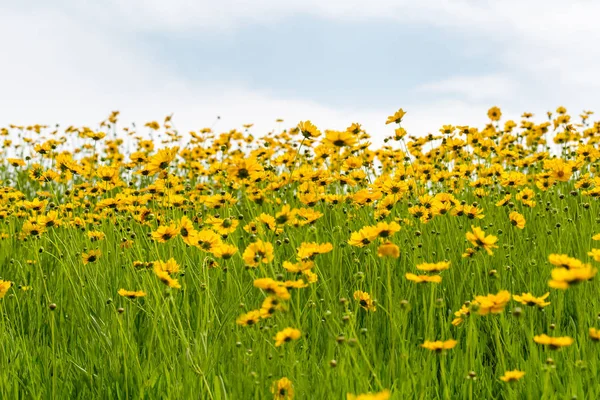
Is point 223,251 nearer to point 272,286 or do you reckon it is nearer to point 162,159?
point 272,286

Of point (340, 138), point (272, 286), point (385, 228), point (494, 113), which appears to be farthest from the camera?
point (494, 113)

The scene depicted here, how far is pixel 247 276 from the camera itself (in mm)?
3211

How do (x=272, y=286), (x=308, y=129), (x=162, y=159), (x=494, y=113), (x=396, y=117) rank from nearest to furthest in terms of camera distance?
1. (x=272, y=286)
2. (x=162, y=159)
3. (x=308, y=129)
4. (x=396, y=117)
5. (x=494, y=113)

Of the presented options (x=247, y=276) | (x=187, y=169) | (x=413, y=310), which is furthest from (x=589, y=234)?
(x=187, y=169)

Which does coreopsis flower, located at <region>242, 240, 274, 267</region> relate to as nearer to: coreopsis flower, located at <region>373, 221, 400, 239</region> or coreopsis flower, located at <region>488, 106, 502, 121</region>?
coreopsis flower, located at <region>373, 221, 400, 239</region>

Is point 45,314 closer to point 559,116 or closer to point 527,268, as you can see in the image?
point 527,268

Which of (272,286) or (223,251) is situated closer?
(272,286)

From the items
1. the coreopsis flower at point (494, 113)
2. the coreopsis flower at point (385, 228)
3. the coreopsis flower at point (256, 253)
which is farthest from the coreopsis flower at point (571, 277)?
the coreopsis flower at point (494, 113)

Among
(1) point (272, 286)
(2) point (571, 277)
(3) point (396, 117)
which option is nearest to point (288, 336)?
(1) point (272, 286)

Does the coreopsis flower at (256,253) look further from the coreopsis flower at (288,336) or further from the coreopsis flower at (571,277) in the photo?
the coreopsis flower at (571,277)

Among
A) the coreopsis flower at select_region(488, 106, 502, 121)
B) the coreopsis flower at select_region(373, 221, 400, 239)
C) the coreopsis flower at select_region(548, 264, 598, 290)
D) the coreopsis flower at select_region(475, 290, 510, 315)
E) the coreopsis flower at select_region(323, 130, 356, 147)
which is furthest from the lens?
the coreopsis flower at select_region(488, 106, 502, 121)

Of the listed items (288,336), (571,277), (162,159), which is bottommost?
(288,336)

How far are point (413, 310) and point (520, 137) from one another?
400 cm

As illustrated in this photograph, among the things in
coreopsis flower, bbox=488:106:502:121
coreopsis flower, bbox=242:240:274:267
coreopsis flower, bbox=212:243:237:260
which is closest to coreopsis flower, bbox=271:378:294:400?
coreopsis flower, bbox=242:240:274:267
